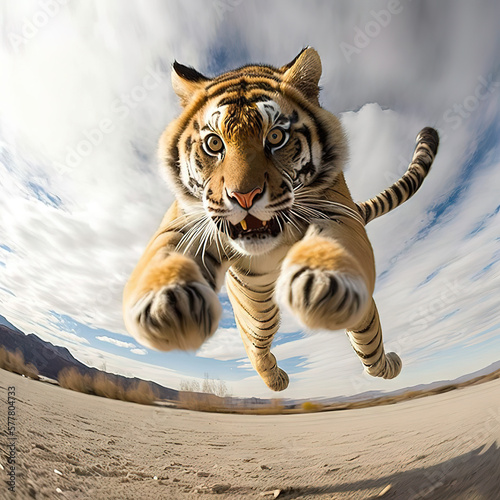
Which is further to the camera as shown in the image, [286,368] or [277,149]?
[286,368]

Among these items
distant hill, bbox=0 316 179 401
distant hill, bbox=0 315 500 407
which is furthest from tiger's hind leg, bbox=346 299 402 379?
distant hill, bbox=0 316 179 401

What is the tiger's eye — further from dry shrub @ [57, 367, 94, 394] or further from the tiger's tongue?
dry shrub @ [57, 367, 94, 394]

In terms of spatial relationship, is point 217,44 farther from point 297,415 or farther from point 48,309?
point 297,415

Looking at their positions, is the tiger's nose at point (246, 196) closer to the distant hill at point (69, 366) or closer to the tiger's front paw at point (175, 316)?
the tiger's front paw at point (175, 316)

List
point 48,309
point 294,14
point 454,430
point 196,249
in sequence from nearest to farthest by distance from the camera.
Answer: point 196,249
point 294,14
point 48,309
point 454,430

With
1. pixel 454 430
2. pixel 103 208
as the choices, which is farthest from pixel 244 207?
pixel 454 430

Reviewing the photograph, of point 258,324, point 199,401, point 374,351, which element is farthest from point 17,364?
point 374,351

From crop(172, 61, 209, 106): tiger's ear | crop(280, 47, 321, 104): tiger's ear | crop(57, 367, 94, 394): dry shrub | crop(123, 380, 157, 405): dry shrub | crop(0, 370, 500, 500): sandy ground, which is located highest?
crop(172, 61, 209, 106): tiger's ear

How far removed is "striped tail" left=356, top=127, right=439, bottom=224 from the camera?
2.85 ft

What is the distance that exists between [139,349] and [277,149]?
587 mm

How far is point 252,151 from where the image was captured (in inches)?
21.1

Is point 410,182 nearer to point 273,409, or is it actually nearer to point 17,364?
point 273,409

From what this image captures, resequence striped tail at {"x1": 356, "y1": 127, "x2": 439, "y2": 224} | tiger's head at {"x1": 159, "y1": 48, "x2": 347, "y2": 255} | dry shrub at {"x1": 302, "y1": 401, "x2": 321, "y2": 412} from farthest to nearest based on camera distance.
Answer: dry shrub at {"x1": 302, "y1": 401, "x2": 321, "y2": 412} → striped tail at {"x1": 356, "y1": 127, "x2": 439, "y2": 224} → tiger's head at {"x1": 159, "y1": 48, "x2": 347, "y2": 255}

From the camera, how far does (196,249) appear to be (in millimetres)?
612
